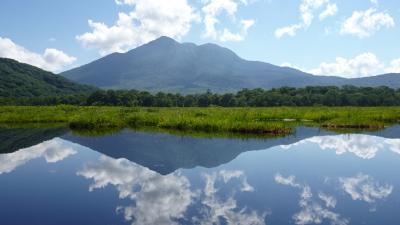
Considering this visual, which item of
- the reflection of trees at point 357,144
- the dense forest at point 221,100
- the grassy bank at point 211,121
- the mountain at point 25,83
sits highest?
the mountain at point 25,83

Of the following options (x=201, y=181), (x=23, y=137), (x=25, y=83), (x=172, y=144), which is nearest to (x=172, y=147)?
(x=172, y=144)

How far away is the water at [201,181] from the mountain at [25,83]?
137 metres

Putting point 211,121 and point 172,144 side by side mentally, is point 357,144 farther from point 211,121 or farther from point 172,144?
point 211,121

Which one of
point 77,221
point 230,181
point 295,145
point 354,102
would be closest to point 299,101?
point 354,102

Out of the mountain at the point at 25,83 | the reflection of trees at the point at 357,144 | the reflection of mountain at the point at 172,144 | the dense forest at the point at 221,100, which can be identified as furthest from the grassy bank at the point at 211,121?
the mountain at the point at 25,83

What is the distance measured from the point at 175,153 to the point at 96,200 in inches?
487

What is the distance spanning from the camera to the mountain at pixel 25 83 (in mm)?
159025

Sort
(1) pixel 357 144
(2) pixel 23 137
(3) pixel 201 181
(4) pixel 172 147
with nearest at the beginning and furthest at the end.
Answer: (3) pixel 201 181
(4) pixel 172 147
(1) pixel 357 144
(2) pixel 23 137

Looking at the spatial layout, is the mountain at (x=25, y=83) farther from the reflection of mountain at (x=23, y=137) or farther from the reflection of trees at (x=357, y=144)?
the reflection of trees at (x=357, y=144)

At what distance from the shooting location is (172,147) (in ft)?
97.0

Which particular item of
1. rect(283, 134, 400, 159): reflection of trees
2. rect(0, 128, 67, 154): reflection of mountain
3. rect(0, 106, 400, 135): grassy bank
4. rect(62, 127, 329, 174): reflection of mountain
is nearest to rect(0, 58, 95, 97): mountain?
rect(0, 106, 400, 135): grassy bank

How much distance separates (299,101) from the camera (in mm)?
98500

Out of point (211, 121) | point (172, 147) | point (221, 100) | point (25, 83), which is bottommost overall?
point (172, 147)

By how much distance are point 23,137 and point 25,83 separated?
485 feet
